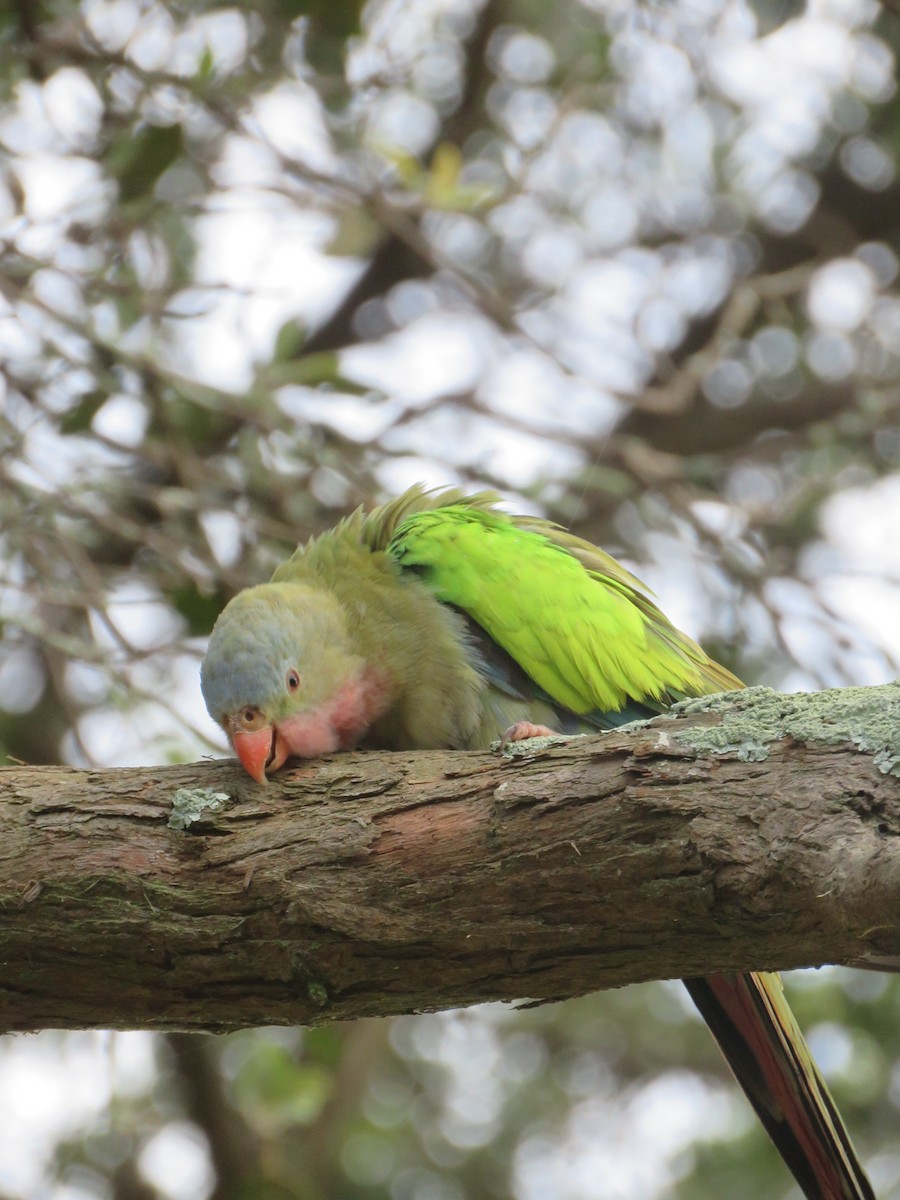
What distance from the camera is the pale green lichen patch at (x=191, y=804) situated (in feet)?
10.6

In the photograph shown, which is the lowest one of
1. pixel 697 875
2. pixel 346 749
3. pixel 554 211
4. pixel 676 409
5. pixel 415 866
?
pixel 697 875

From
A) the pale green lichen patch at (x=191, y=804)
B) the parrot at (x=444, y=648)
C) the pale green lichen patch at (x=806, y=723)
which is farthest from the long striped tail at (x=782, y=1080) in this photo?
the pale green lichen patch at (x=191, y=804)

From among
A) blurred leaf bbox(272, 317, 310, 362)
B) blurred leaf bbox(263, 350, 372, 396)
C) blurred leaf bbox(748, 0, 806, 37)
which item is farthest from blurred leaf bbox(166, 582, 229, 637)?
blurred leaf bbox(748, 0, 806, 37)

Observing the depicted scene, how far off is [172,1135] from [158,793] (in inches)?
143

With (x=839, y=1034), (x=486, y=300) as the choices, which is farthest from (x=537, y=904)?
(x=839, y=1034)

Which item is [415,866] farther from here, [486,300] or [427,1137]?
[427,1137]

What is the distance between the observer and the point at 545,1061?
8.27m

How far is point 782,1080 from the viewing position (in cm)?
358

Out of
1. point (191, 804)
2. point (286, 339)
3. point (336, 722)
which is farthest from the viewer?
point (286, 339)

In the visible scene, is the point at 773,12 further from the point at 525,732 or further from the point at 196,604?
the point at 525,732

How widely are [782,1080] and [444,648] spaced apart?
1.67 meters

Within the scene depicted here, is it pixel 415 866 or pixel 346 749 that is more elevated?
pixel 346 749

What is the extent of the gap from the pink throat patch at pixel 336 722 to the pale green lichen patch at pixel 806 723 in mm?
1399

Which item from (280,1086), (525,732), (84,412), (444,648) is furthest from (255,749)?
(280,1086)
